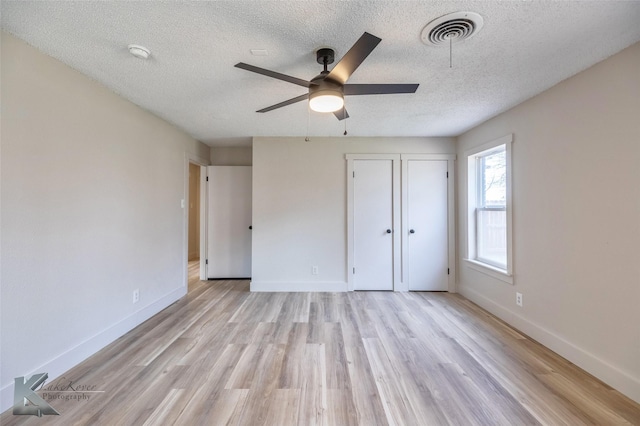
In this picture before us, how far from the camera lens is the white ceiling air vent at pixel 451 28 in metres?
1.42

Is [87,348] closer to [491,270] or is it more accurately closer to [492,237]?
[491,270]

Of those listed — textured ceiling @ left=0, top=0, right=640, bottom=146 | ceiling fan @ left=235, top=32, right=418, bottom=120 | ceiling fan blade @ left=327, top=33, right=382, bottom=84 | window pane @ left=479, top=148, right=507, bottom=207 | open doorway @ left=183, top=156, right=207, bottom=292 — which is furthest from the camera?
open doorway @ left=183, top=156, right=207, bottom=292

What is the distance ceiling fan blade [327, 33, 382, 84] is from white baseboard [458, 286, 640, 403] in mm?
2601

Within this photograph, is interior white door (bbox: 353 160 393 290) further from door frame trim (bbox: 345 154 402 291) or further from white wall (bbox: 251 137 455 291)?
white wall (bbox: 251 137 455 291)

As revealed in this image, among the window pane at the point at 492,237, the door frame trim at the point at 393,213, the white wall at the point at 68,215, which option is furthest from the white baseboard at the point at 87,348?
the window pane at the point at 492,237

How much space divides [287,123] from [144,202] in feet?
6.13

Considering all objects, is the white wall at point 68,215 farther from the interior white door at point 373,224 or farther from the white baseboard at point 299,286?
the interior white door at point 373,224

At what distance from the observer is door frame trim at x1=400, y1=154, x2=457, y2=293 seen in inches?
150

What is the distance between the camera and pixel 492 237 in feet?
10.6

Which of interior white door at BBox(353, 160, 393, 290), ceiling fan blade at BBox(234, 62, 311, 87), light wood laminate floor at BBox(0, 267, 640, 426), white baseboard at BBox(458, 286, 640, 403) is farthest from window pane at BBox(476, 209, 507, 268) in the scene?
ceiling fan blade at BBox(234, 62, 311, 87)

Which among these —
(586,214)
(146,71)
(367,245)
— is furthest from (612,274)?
(146,71)

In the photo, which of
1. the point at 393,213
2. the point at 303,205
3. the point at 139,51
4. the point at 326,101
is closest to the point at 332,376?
the point at 326,101

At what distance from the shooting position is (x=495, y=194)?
124 inches

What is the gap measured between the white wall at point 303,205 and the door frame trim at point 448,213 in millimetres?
242
